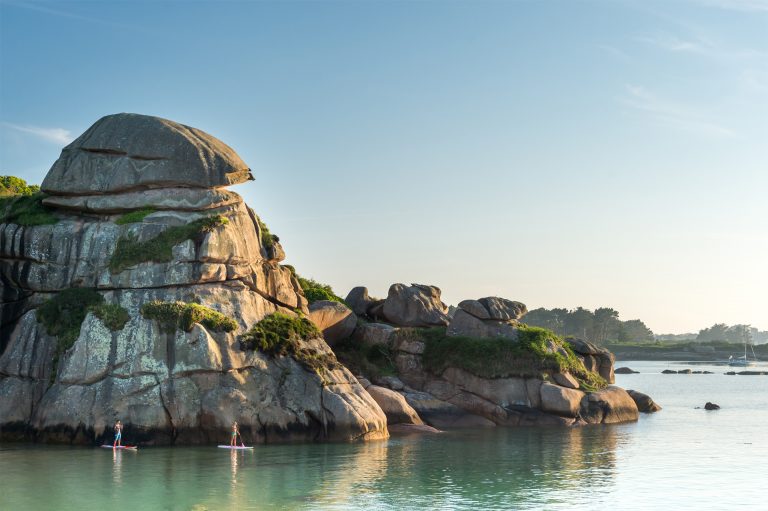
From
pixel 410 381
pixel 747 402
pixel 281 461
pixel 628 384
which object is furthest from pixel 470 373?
pixel 628 384

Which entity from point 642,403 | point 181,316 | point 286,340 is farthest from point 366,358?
point 642,403

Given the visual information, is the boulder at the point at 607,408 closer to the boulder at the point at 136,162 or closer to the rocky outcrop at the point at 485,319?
the rocky outcrop at the point at 485,319

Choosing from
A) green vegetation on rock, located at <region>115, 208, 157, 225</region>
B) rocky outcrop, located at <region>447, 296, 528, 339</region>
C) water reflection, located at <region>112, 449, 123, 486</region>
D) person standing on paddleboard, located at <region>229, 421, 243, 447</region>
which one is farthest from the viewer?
rocky outcrop, located at <region>447, 296, 528, 339</region>

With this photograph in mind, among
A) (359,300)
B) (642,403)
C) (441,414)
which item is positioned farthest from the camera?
(642,403)

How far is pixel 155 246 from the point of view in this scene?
44156 mm

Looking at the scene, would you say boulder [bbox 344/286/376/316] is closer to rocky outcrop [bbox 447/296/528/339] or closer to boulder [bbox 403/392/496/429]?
rocky outcrop [bbox 447/296/528/339]

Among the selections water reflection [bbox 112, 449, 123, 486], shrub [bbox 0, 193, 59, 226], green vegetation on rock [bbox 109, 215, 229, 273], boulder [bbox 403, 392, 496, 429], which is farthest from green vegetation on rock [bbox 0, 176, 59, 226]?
boulder [bbox 403, 392, 496, 429]

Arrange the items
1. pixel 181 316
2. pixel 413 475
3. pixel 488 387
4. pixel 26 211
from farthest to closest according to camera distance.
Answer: pixel 488 387 < pixel 26 211 < pixel 181 316 < pixel 413 475

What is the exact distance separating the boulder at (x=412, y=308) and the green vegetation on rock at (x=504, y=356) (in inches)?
117

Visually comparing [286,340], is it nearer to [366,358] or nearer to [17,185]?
[366,358]

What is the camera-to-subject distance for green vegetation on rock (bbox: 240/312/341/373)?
4362 cm

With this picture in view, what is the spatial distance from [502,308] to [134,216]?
2538 cm

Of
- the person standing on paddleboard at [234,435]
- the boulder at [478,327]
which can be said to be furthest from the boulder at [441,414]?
the person standing on paddleboard at [234,435]

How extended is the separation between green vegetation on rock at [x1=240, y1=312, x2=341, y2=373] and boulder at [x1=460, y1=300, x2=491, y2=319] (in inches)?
582
